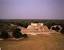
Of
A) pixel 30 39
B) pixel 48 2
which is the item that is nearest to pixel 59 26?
pixel 48 2

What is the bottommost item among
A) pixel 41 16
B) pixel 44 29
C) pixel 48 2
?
pixel 44 29

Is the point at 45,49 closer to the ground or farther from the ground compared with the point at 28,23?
closer to the ground

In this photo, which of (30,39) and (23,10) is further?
(23,10)

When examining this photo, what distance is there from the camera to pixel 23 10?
5.39 feet

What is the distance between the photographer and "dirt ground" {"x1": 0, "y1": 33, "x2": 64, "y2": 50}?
1298 millimetres

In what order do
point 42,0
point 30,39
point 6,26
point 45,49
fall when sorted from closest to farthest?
point 45,49 → point 30,39 → point 6,26 → point 42,0

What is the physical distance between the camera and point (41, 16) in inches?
65.6

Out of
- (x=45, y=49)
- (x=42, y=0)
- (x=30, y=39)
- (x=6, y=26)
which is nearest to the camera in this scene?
(x=45, y=49)

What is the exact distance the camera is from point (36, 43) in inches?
53.5

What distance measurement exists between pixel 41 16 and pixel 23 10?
204 millimetres

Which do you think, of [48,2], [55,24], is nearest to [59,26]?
[55,24]

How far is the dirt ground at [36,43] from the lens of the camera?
4.26 feet

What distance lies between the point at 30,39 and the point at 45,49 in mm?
184

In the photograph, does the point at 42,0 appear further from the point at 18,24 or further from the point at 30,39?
the point at 30,39
